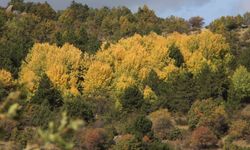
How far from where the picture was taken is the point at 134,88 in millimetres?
90625

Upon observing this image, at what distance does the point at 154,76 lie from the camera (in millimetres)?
95000

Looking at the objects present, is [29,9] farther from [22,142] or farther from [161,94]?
[22,142]

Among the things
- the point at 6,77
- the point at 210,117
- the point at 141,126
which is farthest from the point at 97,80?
the point at 210,117

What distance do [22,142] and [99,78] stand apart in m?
25.8

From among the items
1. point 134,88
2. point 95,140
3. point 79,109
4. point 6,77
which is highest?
point 6,77

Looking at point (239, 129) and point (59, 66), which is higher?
point (59, 66)

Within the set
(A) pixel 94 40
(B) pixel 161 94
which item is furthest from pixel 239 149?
(A) pixel 94 40

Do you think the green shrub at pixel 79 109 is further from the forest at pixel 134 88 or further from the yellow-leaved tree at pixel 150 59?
the yellow-leaved tree at pixel 150 59

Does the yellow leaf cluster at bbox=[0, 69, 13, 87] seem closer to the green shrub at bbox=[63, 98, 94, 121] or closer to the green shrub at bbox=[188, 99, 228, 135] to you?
the green shrub at bbox=[63, 98, 94, 121]

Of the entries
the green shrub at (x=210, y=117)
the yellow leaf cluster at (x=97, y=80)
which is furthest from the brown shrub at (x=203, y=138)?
the yellow leaf cluster at (x=97, y=80)

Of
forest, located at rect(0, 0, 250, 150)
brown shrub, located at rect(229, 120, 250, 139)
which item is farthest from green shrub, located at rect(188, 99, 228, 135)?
brown shrub, located at rect(229, 120, 250, 139)

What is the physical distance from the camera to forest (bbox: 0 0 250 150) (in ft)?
255

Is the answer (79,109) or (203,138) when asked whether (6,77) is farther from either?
(203,138)

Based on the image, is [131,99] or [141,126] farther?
[131,99]
